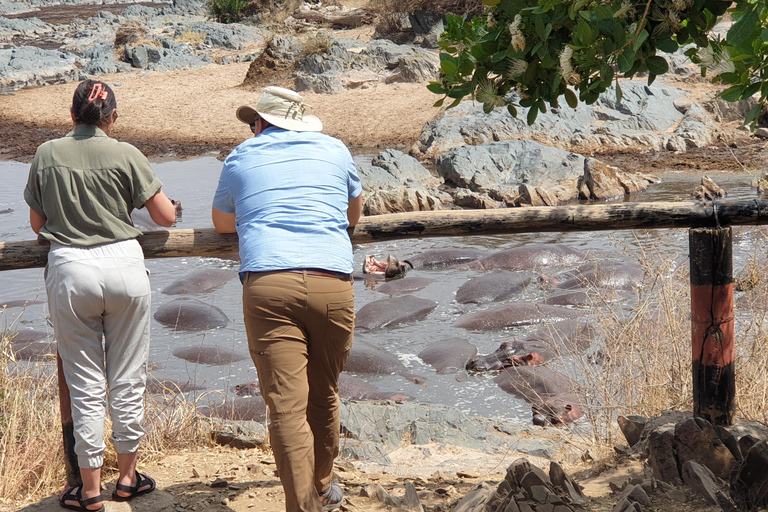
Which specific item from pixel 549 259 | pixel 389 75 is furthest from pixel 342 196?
pixel 389 75

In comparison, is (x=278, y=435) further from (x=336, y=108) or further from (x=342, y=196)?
(x=336, y=108)

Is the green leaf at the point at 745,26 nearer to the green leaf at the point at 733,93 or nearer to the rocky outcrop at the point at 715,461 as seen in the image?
the green leaf at the point at 733,93

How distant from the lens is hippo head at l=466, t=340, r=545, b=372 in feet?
24.9

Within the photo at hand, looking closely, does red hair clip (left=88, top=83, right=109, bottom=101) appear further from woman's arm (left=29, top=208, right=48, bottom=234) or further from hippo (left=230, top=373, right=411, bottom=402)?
hippo (left=230, top=373, right=411, bottom=402)

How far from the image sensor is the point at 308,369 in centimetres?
317

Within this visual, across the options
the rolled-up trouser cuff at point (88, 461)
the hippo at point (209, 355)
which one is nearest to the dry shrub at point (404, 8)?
the hippo at point (209, 355)

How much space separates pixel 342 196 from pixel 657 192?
42.7ft

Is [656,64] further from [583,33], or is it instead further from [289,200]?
[289,200]

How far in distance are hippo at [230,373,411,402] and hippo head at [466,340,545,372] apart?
0.88 m

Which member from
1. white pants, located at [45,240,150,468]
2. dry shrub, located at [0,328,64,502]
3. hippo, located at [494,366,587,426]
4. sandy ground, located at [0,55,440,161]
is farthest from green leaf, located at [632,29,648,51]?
sandy ground, located at [0,55,440,161]

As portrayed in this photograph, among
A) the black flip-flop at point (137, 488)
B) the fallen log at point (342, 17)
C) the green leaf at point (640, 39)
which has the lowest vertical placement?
the black flip-flop at point (137, 488)

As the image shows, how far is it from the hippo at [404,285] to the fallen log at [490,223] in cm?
694

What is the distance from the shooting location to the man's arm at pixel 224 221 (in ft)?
10.8

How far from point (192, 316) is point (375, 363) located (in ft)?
8.69
